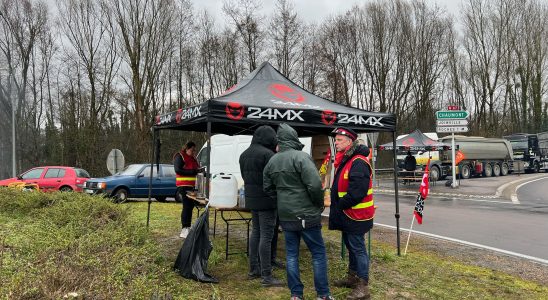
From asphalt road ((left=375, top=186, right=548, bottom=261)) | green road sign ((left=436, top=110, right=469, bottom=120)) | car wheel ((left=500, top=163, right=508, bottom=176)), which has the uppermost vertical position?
green road sign ((left=436, top=110, right=469, bottom=120))

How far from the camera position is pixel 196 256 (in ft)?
17.5

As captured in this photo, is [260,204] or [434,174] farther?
[434,174]

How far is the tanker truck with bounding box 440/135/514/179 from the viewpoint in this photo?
28.9m

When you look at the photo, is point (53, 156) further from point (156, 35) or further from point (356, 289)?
point (356, 289)

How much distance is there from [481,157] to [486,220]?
20830 millimetres

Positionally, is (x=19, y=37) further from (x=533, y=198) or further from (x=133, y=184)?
(x=533, y=198)

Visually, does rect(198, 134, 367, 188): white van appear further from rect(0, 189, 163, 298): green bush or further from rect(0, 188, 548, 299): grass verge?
rect(0, 189, 163, 298): green bush

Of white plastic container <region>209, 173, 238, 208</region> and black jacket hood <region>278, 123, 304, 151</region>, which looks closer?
black jacket hood <region>278, 123, 304, 151</region>

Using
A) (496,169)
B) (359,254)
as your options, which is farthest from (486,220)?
(496,169)

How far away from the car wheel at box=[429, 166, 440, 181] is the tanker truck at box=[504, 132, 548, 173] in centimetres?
1282

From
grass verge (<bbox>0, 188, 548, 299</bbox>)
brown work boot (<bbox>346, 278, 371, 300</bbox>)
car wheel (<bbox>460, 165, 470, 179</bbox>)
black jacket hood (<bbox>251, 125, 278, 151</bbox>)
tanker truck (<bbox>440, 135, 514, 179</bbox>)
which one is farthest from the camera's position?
car wheel (<bbox>460, 165, 470, 179</bbox>)

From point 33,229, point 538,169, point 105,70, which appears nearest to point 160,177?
point 33,229

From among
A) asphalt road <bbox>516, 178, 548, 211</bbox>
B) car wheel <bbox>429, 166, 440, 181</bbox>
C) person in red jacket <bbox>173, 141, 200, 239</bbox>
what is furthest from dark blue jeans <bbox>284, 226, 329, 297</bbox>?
car wheel <bbox>429, 166, 440, 181</bbox>

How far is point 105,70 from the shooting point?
30.8m
